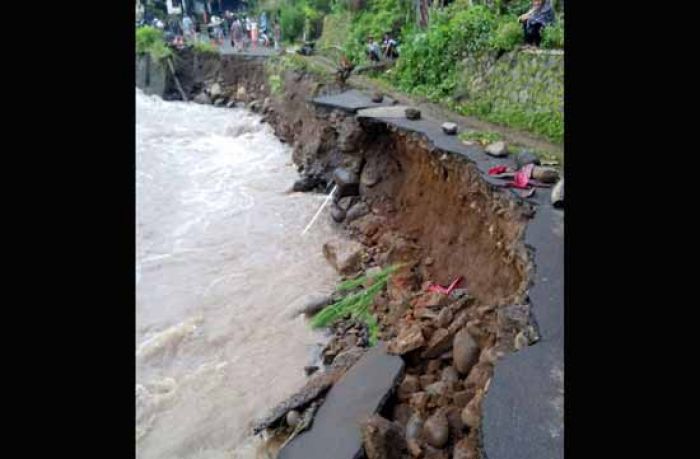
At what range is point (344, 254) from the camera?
25.6 ft

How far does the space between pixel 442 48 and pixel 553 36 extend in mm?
2801

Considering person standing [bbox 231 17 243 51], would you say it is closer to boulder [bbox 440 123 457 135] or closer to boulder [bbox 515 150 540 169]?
boulder [bbox 440 123 457 135]

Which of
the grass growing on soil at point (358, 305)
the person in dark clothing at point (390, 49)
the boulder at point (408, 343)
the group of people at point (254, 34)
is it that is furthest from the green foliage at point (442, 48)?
the group of people at point (254, 34)

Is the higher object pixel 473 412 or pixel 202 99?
pixel 202 99

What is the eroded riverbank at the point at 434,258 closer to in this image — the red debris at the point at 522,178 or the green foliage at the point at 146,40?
the red debris at the point at 522,178

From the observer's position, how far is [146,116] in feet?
63.4

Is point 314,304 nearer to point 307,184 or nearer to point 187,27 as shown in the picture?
point 307,184

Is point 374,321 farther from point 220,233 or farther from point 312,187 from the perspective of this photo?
point 312,187

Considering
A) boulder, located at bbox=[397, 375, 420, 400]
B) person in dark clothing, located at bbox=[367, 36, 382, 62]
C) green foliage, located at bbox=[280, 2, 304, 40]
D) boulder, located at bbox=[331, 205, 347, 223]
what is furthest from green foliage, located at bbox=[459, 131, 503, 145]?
green foliage, located at bbox=[280, 2, 304, 40]

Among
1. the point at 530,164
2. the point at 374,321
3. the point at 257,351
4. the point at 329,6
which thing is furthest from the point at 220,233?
the point at 329,6

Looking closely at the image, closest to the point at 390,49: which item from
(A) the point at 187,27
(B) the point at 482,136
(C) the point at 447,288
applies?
(B) the point at 482,136

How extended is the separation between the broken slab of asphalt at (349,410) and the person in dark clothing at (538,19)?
18.5 feet
